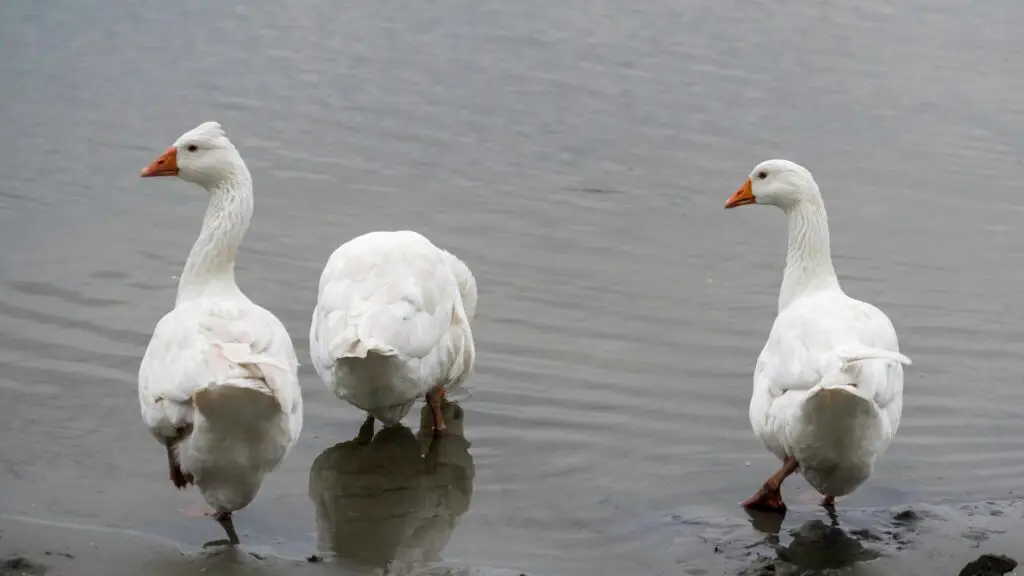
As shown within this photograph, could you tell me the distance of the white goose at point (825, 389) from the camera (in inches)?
234

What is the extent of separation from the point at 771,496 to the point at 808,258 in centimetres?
151

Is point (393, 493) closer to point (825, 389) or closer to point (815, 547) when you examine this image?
point (815, 547)

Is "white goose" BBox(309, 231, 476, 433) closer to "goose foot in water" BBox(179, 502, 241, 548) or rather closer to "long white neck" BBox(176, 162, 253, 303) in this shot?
"long white neck" BBox(176, 162, 253, 303)

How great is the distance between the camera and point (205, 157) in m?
7.41

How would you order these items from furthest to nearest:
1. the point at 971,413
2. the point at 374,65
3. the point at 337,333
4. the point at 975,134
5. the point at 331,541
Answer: the point at 374,65 → the point at 975,134 → the point at 971,413 → the point at 337,333 → the point at 331,541

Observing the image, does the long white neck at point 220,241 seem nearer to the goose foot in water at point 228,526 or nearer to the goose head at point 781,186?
the goose foot in water at point 228,526

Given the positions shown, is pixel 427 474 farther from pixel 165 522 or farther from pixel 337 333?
pixel 165 522

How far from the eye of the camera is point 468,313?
343 inches

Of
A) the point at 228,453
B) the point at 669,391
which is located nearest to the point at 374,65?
the point at 669,391

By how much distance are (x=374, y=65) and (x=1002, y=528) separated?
10153 mm

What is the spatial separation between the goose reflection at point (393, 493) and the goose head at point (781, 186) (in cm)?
221

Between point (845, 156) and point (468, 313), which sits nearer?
point (468, 313)

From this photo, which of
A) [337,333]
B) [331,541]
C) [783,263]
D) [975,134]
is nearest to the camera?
[331,541]

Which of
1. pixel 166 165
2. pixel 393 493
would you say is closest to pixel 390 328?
pixel 393 493
